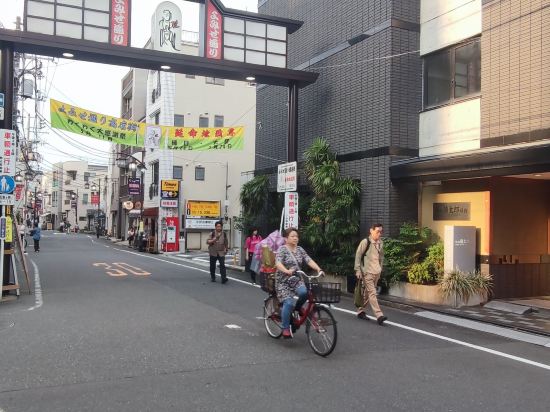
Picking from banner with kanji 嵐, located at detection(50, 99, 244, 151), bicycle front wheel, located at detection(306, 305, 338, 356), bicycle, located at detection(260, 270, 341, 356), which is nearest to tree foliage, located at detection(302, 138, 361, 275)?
banner with kanji 嵐, located at detection(50, 99, 244, 151)

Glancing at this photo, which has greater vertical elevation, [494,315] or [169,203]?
[169,203]

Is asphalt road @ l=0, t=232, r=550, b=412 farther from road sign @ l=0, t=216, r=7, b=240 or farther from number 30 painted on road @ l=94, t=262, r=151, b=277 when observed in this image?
number 30 painted on road @ l=94, t=262, r=151, b=277

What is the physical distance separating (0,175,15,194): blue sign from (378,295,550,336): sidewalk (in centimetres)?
883

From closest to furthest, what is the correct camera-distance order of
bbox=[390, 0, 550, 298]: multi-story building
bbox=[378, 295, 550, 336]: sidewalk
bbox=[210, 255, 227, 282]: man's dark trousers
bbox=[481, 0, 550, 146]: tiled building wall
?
1. bbox=[378, 295, 550, 336]: sidewalk
2. bbox=[481, 0, 550, 146]: tiled building wall
3. bbox=[390, 0, 550, 298]: multi-story building
4. bbox=[210, 255, 227, 282]: man's dark trousers

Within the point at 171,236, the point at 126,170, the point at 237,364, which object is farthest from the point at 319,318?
the point at 126,170

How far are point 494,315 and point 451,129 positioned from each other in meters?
4.98

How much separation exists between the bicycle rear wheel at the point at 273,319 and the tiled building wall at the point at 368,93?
6310 mm

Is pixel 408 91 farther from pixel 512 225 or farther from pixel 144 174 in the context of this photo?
pixel 144 174

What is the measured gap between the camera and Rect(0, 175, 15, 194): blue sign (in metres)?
11.4

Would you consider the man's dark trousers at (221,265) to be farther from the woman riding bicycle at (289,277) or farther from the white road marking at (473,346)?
the woman riding bicycle at (289,277)

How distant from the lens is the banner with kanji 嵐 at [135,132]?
50.8 ft

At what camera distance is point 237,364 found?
253 inches

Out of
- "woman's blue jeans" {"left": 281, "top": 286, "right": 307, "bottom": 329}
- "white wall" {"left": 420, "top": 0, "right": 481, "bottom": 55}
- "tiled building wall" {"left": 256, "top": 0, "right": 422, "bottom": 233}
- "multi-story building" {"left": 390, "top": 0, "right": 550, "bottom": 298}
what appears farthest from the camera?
"tiled building wall" {"left": 256, "top": 0, "right": 422, "bottom": 233}

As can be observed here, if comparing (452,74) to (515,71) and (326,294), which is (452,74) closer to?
(515,71)
